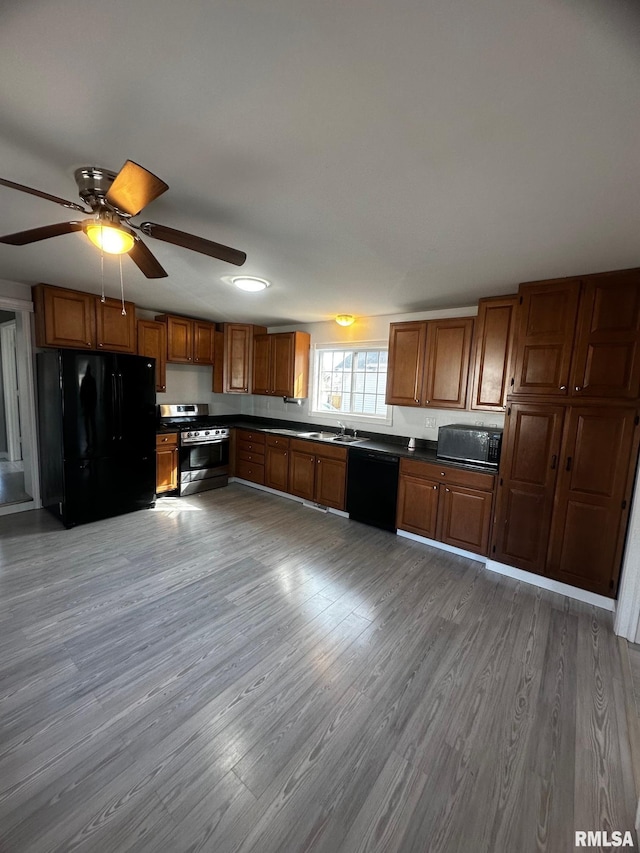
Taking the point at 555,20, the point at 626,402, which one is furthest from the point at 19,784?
the point at 626,402

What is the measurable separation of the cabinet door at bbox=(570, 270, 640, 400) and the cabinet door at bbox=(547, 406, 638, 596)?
17cm

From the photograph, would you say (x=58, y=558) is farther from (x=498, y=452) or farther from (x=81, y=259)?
(x=498, y=452)

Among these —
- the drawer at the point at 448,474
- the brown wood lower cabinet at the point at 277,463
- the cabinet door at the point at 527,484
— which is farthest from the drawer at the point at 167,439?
the cabinet door at the point at 527,484

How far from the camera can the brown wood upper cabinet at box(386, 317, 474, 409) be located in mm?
3418

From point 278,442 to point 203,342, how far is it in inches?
72.5

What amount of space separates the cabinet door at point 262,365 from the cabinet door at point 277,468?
97 centimetres

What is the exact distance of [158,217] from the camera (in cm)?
204

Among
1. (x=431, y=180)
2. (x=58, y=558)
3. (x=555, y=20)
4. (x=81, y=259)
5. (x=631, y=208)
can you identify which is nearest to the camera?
(x=555, y=20)

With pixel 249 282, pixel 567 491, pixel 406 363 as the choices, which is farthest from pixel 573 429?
pixel 249 282

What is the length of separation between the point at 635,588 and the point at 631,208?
2264mm

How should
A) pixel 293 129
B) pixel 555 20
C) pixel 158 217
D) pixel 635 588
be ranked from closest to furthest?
pixel 555 20, pixel 293 129, pixel 158 217, pixel 635 588

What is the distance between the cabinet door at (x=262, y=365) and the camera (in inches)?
205

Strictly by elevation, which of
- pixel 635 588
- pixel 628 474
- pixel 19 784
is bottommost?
pixel 19 784

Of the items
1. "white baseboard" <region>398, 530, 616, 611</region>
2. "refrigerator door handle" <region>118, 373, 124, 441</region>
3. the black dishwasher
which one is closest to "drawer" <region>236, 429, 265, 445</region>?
the black dishwasher
